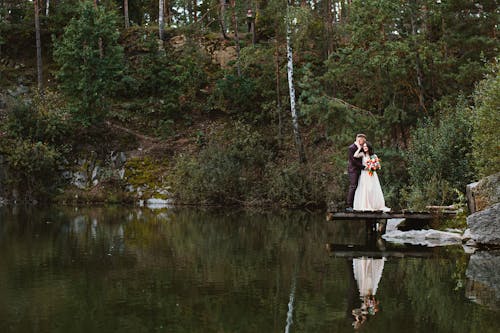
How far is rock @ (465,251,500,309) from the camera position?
1004cm

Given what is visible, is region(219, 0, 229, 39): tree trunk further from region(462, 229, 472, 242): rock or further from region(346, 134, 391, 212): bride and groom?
region(462, 229, 472, 242): rock

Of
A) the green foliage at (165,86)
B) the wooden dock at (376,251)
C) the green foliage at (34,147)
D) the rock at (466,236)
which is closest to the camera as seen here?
the wooden dock at (376,251)

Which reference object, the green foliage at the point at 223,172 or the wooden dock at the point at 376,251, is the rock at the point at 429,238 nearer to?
the wooden dock at the point at 376,251

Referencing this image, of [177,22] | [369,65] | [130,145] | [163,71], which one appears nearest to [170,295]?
[369,65]

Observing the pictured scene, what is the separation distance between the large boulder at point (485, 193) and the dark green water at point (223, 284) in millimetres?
1543

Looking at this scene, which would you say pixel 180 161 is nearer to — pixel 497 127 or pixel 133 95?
pixel 133 95

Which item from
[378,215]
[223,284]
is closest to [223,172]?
[378,215]

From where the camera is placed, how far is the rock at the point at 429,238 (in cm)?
1756

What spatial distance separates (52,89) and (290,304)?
34858 mm

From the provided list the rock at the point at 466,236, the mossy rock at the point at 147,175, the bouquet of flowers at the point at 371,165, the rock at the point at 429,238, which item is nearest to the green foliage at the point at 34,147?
the mossy rock at the point at 147,175

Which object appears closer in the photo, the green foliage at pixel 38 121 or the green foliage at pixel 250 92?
the green foliage at pixel 38 121

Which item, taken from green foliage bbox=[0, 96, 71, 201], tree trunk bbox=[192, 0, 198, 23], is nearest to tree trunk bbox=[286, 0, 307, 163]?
green foliage bbox=[0, 96, 71, 201]

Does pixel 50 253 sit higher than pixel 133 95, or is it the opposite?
pixel 133 95

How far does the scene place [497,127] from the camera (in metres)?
19.8
